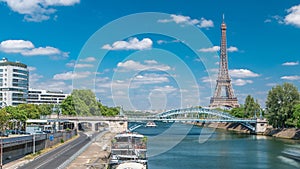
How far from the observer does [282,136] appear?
7319cm

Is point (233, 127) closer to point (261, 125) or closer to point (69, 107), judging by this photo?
point (261, 125)

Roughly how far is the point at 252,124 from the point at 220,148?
1532 inches

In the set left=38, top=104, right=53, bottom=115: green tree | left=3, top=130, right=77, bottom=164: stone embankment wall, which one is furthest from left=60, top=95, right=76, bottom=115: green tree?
left=3, top=130, right=77, bottom=164: stone embankment wall

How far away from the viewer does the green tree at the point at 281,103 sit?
73.9 m

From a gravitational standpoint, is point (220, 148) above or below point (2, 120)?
below

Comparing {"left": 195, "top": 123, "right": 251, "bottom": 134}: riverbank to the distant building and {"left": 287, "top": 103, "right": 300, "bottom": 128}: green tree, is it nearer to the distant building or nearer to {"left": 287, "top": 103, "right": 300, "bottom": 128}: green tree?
{"left": 287, "top": 103, "right": 300, "bottom": 128}: green tree

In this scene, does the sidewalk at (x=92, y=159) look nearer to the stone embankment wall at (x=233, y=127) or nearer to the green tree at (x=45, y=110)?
the green tree at (x=45, y=110)

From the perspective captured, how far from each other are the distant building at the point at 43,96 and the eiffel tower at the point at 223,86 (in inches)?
2397

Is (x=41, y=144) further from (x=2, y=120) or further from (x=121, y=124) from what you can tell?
(x=121, y=124)

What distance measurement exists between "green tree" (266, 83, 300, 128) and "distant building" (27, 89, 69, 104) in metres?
102

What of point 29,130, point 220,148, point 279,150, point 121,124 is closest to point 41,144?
point 29,130

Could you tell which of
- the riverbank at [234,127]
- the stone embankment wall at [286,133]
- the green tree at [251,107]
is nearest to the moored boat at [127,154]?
the stone embankment wall at [286,133]

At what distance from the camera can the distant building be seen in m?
156

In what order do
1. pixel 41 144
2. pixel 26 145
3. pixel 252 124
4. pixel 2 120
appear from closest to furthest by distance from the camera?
1. pixel 26 145
2. pixel 41 144
3. pixel 2 120
4. pixel 252 124
